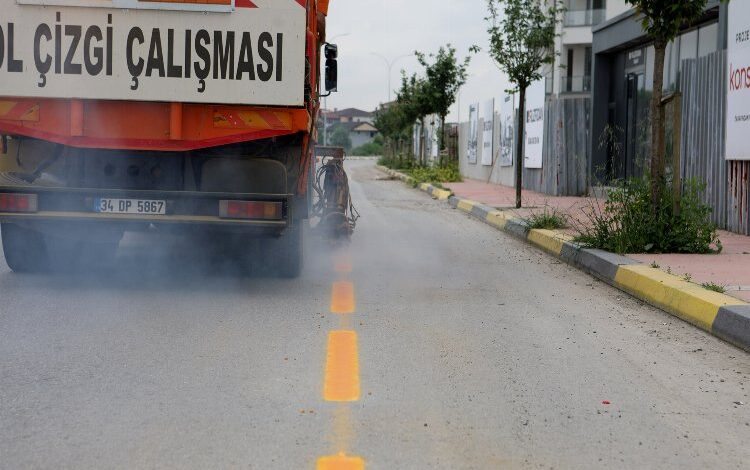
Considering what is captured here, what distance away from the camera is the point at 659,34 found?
10.1 m

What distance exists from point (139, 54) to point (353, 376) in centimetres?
368

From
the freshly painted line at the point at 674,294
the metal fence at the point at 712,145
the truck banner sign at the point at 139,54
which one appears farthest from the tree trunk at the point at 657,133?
the truck banner sign at the point at 139,54

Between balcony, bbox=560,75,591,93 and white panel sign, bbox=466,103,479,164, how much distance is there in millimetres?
25995

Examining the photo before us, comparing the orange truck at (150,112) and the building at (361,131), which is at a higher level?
the building at (361,131)

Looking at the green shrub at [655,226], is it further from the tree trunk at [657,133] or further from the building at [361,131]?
the building at [361,131]

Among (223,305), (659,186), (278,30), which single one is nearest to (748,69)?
(659,186)

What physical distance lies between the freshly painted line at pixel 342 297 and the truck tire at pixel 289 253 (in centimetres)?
45

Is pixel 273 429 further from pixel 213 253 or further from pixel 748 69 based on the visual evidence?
pixel 748 69

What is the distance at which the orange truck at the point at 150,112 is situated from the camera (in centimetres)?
739

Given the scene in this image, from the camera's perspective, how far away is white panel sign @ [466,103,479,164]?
36219 millimetres

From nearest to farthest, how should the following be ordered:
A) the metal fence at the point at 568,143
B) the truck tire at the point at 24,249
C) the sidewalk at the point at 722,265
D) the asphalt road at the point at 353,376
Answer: the asphalt road at the point at 353,376
the sidewalk at the point at 722,265
the truck tire at the point at 24,249
the metal fence at the point at 568,143

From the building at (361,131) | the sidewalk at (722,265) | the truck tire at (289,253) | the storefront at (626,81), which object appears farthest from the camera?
the building at (361,131)

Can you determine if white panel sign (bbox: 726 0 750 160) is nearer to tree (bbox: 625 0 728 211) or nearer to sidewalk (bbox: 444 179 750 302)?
sidewalk (bbox: 444 179 750 302)

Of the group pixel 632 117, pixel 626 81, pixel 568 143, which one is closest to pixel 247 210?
pixel 632 117
